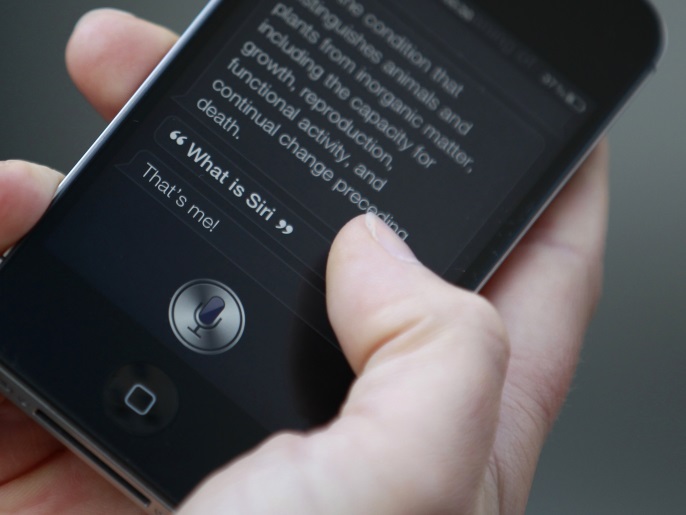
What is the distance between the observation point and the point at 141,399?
19.6 inches

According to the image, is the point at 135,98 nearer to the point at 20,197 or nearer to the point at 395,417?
the point at 20,197

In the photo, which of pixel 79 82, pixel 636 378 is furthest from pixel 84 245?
pixel 636 378

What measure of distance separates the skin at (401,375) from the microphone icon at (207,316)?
0.28ft

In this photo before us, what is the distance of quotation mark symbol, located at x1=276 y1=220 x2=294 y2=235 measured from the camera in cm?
53

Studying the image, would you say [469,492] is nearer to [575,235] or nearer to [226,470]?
[226,470]

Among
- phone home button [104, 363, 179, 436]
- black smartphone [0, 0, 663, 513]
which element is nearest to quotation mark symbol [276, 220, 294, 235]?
black smartphone [0, 0, 663, 513]

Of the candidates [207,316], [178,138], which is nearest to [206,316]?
[207,316]

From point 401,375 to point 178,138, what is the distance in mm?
223

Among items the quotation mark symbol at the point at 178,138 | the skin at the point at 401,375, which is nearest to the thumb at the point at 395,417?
the skin at the point at 401,375

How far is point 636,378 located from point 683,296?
83 millimetres

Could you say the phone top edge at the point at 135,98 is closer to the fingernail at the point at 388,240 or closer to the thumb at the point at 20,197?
the thumb at the point at 20,197

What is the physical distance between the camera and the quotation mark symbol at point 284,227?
1.75 feet

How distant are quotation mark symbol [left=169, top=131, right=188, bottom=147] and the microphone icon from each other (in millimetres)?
100

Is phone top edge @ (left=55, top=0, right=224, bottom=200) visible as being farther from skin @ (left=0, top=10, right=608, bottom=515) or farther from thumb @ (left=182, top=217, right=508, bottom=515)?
thumb @ (left=182, top=217, right=508, bottom=515)
